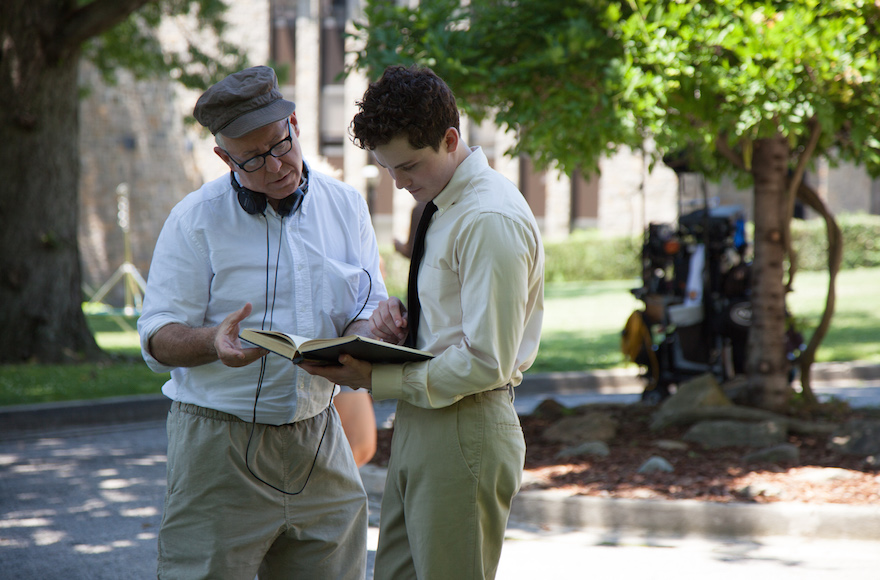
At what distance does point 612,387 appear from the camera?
11500mm

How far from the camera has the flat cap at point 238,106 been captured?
101 inches

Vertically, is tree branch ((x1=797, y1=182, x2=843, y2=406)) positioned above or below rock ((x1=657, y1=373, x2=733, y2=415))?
above

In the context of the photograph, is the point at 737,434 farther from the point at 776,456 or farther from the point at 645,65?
the point at 645,65

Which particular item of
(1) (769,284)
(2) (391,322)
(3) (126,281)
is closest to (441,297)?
(2) (391,322)

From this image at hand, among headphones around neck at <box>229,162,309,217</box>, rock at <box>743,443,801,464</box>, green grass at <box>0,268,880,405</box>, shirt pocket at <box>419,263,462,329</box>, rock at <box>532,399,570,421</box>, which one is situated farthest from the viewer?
green grass at <box>0,268,880,405</box>

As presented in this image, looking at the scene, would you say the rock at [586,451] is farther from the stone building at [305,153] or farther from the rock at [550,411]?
the stone building at [305,153]

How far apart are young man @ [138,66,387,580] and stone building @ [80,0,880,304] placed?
2331 cm

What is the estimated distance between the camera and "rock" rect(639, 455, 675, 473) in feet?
20.0

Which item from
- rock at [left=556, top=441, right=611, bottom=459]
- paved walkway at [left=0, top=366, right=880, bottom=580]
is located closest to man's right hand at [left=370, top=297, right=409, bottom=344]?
paved walkway at [left=0, top=366, right=880, bottom=580]

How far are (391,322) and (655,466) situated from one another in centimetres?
409

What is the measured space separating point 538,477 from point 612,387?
18.3 feet

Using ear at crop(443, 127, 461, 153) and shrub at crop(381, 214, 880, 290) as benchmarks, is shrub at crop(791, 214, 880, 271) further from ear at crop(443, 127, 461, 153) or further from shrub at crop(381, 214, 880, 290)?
ear at crop(443, 127, 461, 153)

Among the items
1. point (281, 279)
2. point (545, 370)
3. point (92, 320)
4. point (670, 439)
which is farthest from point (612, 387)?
point (92, 320)

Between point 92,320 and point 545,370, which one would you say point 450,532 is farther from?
point 92,320
